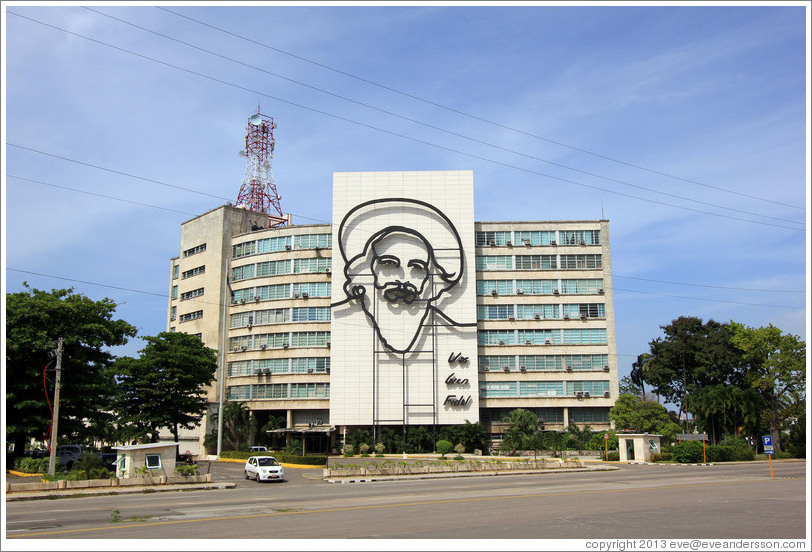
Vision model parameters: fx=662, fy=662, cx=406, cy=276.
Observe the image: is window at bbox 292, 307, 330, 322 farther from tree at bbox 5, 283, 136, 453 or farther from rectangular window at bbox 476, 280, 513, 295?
tree at bbox 5, 283, 136, 453

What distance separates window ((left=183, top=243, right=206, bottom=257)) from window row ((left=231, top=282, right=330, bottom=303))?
9.35 m

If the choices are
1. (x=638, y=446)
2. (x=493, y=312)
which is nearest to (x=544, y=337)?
(x=493, y=312)

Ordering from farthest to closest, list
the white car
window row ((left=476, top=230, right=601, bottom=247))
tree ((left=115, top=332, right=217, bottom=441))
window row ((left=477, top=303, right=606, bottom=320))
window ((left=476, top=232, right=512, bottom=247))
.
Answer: window row ((left=476, top=230, right=601, bottom=247))
window ((left=476, top=232, right=512, bottom=247))
window row ((left=477, top=303, right=606, bottom=320))
tree ((left=115, top=332, right=217, bottom=441))
the white car

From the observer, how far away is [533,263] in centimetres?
7375

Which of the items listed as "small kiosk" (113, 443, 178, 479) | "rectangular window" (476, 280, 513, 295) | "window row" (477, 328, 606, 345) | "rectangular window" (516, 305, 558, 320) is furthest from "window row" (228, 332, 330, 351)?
"small kiosk" (113, 443, 178, 479)

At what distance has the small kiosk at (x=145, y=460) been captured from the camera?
3519 centimetres

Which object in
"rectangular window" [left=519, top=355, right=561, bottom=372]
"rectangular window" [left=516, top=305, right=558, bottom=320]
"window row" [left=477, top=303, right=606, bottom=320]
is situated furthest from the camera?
"rectangular window" [left=516, top=305, right=558, bottom=320]

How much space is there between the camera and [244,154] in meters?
84.8

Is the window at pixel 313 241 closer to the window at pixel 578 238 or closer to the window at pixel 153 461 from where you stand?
the window at pixel 578 238

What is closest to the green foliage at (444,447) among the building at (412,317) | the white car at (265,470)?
the building at (412,317)

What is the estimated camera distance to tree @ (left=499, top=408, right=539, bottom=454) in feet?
206

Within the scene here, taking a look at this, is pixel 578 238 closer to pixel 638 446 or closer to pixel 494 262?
pixel 494 262

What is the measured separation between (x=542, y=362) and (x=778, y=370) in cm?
2385

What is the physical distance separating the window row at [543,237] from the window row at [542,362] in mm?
12729
